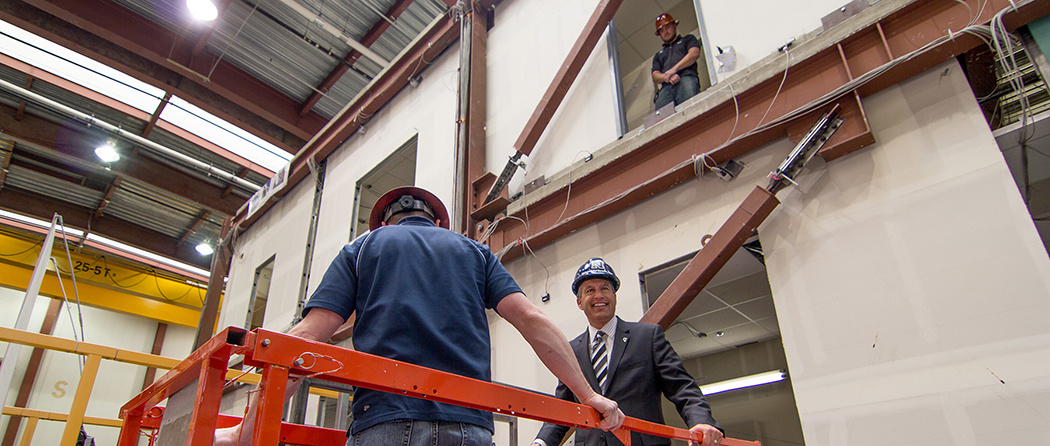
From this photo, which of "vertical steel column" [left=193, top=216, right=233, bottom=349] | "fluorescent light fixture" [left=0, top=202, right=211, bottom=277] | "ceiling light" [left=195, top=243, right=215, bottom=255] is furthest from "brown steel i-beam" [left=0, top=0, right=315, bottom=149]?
"fluorescent light fixture" [left=0, top=202, right=211, bottom=277]

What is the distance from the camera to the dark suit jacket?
2.58m

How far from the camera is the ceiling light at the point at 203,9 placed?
7418 mm

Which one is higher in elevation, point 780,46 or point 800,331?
point 780,46

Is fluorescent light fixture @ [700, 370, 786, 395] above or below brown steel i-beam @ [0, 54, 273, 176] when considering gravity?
below

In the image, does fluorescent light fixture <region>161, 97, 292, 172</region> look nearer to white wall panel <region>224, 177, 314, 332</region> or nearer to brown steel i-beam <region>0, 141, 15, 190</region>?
white wall panel <region>224, 177, 314, 332</region>

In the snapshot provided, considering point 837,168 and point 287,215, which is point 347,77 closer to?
point 287,215

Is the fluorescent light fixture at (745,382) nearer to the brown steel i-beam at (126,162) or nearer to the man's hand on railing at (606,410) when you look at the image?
the man's hand on railing at (606,410)

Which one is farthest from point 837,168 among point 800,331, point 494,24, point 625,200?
point 494,24

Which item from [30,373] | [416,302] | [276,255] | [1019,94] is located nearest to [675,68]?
[1019,94]

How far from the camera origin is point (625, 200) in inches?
174

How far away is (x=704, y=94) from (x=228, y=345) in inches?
153

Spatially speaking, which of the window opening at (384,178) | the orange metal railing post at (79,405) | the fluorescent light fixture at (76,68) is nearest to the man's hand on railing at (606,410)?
the orange metal railing post at (79,405)

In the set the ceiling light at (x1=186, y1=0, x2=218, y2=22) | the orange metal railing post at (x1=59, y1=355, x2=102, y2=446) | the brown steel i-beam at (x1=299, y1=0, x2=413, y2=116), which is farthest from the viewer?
the brown steel i-beam at (x1=299, y1=0, x2=413, y2=116)

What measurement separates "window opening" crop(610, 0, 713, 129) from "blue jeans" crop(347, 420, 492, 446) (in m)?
6.17
